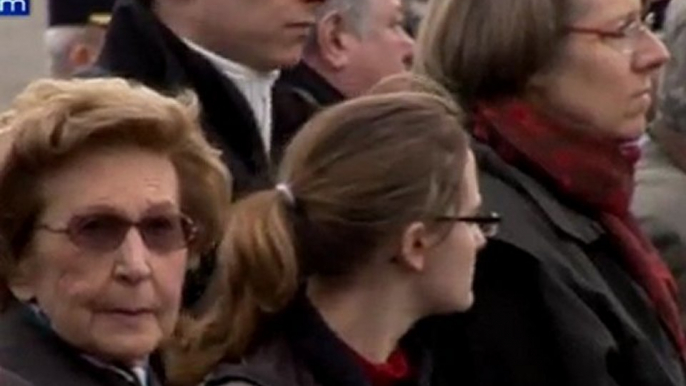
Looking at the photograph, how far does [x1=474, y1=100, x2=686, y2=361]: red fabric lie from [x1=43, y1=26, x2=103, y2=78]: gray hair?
6.76 ft

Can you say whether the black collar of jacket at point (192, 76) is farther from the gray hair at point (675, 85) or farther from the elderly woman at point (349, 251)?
the gray hair at point (675, 85)

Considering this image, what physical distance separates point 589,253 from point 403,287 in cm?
73

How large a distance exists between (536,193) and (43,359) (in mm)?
1248

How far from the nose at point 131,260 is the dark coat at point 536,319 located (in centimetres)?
86

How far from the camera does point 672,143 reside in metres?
5.23

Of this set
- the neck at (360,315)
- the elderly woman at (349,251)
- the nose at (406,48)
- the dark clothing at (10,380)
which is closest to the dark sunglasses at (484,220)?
the elderly woman at (349,251)

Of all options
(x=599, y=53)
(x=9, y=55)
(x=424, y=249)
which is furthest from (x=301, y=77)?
(x=9, y=55)

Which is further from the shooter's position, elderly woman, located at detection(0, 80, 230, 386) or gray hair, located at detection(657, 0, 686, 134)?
gray hair, located at detection(657, 0, 686, 134)

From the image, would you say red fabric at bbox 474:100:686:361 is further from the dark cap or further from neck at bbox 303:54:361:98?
the dark cap

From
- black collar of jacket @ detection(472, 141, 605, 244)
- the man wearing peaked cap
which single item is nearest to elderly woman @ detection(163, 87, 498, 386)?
black collar of jacket @ detection(472, 141, 605, 244)

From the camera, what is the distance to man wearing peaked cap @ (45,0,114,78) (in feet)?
20.4

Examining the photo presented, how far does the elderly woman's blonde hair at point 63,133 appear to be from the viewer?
344 cm

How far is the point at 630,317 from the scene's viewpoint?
170 inches

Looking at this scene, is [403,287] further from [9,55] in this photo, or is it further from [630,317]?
[9,55]
